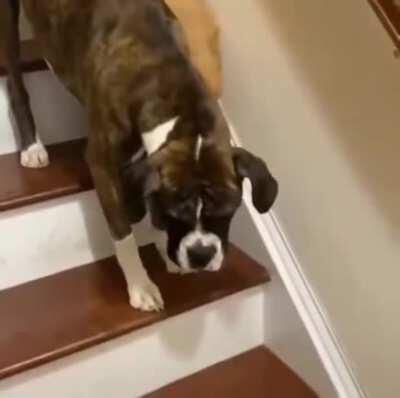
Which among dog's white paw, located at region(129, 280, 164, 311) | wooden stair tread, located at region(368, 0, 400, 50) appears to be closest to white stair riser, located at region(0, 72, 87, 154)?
dog's white paw, located at region(129, 280, 164, 311)

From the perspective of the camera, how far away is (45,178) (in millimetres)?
2000

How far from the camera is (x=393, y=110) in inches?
59.9

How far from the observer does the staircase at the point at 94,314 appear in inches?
→ 69.8

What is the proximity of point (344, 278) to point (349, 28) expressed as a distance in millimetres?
548

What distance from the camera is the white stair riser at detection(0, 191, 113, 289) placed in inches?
75.5

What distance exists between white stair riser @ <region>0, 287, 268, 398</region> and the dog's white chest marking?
42 cm

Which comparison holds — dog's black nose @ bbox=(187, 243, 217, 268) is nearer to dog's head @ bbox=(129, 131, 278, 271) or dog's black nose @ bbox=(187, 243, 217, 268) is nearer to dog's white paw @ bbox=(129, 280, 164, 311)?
dog's head @ bbox=(129, 131, 278, 271)

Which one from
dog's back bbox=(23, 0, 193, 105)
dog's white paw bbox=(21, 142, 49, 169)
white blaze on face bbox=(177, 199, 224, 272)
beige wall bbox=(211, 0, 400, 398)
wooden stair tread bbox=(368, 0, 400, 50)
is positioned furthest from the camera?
dog's white paw bbox=(21, 142, 49, 169)

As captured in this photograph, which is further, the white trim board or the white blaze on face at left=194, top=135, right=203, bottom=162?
the white trim board

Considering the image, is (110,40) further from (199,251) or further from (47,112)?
(199,251)

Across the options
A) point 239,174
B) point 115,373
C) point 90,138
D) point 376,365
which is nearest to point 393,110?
point 239,174

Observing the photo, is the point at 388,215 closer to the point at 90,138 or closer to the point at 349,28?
the point at 349,28

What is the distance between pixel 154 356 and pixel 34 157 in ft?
1.97

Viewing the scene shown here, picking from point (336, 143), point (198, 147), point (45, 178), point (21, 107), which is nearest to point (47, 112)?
point (21, 107)
